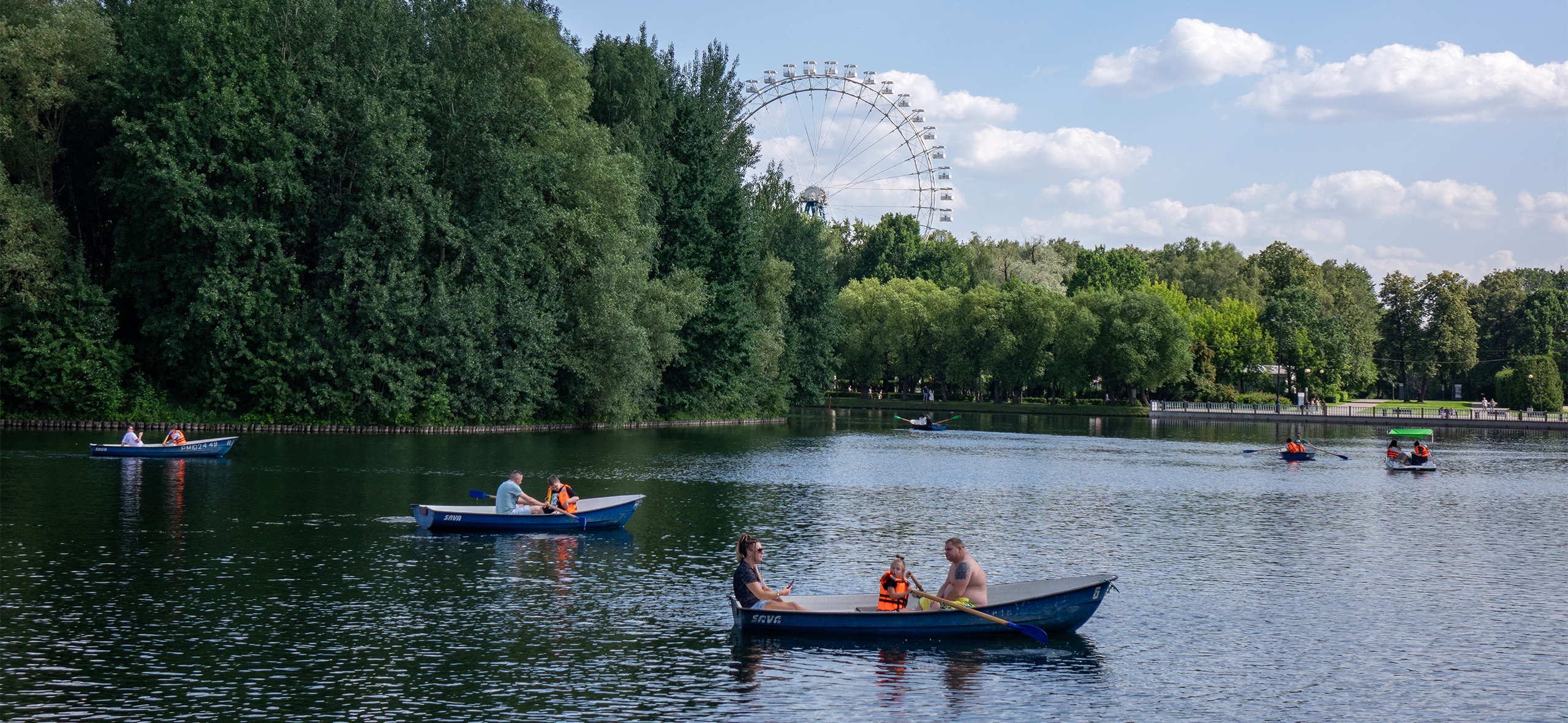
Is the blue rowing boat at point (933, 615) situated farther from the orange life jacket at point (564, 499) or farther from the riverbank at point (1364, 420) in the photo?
the riverbank at point (1364, 420)

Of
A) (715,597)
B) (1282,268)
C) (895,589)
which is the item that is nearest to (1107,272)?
(1282,268)

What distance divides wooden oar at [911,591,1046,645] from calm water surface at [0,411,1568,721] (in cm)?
40

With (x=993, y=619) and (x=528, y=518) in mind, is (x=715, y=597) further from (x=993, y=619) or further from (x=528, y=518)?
→ (x=528, y=518)

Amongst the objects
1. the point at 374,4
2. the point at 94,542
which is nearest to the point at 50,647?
the point at 94,542

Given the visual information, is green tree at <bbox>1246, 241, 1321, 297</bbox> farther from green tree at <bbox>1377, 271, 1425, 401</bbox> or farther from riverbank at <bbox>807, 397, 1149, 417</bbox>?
riverbank at <bbox>807, 397, 1149, 417</bbox>

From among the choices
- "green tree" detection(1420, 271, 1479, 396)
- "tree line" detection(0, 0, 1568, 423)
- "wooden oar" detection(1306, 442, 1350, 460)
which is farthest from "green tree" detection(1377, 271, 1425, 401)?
"tree line" detection(0, 0, 1568, 423)

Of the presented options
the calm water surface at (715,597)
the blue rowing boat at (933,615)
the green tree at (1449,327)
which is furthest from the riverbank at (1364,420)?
the blue rowing boat at (933,615)

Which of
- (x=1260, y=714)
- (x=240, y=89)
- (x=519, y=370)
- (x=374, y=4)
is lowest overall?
(x=1260, y=714)

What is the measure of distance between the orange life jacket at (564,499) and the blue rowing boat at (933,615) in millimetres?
11296

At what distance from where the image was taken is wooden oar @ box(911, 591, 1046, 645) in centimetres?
1933

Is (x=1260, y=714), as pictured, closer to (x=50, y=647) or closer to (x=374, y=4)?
(x=50, y=647)

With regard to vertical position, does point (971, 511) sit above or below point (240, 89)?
below

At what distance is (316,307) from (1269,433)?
2741 inches

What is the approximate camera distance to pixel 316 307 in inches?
2410
